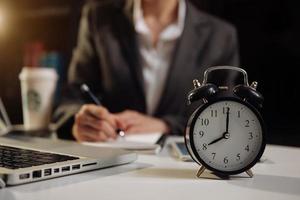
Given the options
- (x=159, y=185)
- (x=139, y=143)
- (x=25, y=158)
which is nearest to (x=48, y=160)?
(x=25, y=158)

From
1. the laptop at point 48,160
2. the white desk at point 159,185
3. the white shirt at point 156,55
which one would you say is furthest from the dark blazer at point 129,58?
the white desk at point 159,185

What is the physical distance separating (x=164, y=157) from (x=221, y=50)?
0.50 m

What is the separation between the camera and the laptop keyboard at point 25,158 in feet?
2.19

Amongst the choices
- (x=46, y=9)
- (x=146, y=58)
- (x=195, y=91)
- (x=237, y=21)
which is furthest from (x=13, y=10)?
(x=195, y=91)

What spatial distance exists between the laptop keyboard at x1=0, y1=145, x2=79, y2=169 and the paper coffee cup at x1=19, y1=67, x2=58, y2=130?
0.44 meters

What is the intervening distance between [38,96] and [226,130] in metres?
0.68

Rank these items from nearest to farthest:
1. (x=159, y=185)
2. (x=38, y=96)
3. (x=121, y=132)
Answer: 1. (x=159, y=185)
2. (x=121, y=132)
3. (x=38, y=96)

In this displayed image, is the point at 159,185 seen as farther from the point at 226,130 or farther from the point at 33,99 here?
the point at 33,99

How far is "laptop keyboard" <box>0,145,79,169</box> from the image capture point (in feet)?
2.19

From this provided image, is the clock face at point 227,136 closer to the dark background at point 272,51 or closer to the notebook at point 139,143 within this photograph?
the notebook at point 139,143

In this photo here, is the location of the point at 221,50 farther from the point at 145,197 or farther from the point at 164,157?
the point at 145,197

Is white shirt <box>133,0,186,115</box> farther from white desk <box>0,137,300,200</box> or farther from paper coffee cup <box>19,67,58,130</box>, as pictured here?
white desk <box>0,137,300,200</box>

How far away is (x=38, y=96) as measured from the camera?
125cm

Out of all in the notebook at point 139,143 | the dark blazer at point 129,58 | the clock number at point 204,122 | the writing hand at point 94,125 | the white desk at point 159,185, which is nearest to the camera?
the white desk at point 159,185
